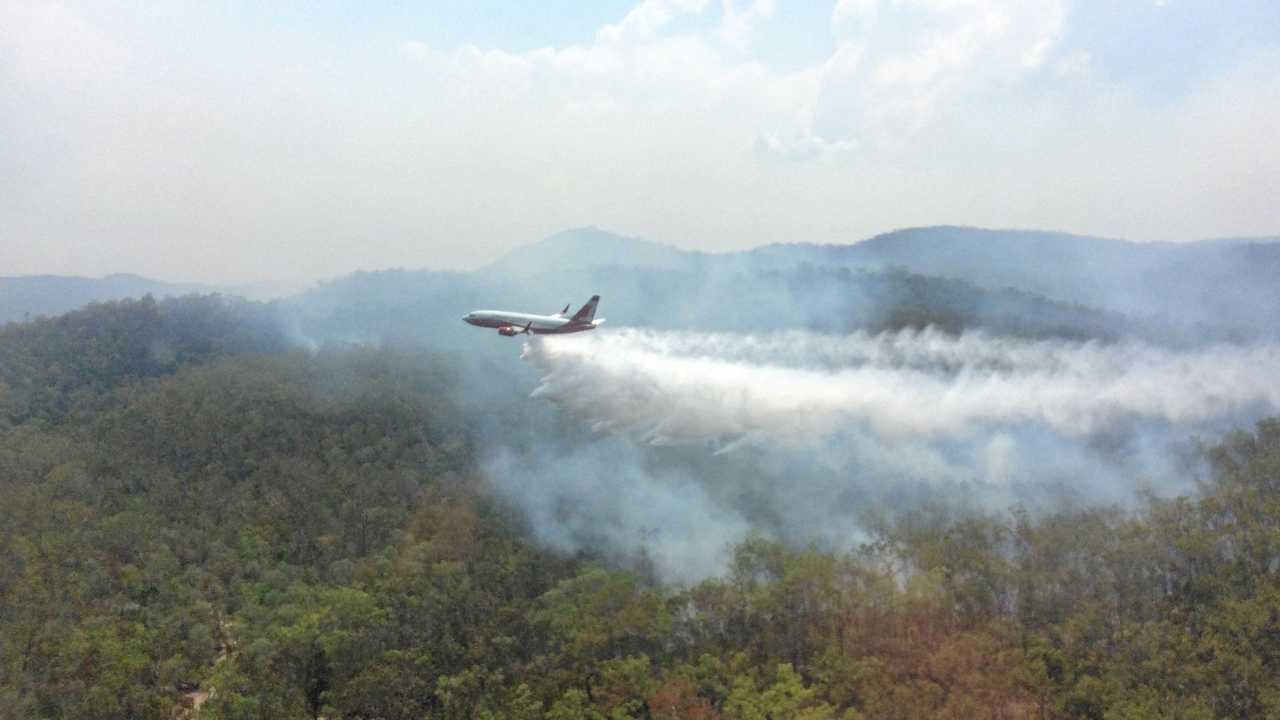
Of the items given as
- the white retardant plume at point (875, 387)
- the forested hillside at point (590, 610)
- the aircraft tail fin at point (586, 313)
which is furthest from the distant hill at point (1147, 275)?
the aircraft tail fin at point (586, 313)

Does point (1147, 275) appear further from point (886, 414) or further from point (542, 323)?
point (542, 323)

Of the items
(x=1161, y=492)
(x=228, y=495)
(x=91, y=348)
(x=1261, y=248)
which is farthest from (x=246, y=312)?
(x=1261, y=248)

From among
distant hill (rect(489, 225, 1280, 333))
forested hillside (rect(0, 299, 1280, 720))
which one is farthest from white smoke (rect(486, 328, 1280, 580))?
distant hill (rect(489, 225, 1280, 333))

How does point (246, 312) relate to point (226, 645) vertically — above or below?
above

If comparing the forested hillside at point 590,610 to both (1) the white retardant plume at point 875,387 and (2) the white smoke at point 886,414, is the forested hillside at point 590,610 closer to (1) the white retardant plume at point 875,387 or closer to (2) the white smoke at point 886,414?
(2) the white smoke at point 886,414

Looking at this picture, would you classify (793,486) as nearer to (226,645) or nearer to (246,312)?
(226,645)

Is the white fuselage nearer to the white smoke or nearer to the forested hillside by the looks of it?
the white smoke
